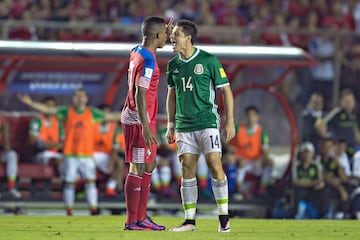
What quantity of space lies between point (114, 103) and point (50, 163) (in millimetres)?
1488

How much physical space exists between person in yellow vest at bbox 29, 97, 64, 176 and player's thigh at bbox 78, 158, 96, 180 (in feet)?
1.19

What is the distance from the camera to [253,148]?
21.1 metres

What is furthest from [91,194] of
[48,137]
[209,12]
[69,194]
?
[209,12]

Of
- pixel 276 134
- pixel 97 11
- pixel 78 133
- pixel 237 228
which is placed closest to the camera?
pixel 237 228

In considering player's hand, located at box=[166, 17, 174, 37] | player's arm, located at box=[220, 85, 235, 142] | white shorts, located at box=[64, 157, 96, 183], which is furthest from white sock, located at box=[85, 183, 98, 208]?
player's arm, located at box=[220, 85, 235, 142]

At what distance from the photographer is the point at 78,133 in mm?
20297

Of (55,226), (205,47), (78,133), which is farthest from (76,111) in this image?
(55,226)

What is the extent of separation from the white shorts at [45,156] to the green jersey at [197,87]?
7.47 metres

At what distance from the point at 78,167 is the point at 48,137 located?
0.71 metres

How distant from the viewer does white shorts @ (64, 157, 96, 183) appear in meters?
20.2

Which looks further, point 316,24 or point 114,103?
point 316,24

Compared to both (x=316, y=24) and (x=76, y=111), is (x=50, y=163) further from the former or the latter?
(x=316, y=24)

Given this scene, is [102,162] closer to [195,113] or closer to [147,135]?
[195,113]

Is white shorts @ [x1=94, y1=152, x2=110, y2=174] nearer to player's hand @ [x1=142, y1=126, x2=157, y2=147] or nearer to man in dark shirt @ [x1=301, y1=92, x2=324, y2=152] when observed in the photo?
man in dark shirt @ [x1=301, y1=92, x2=324, y2=152]
